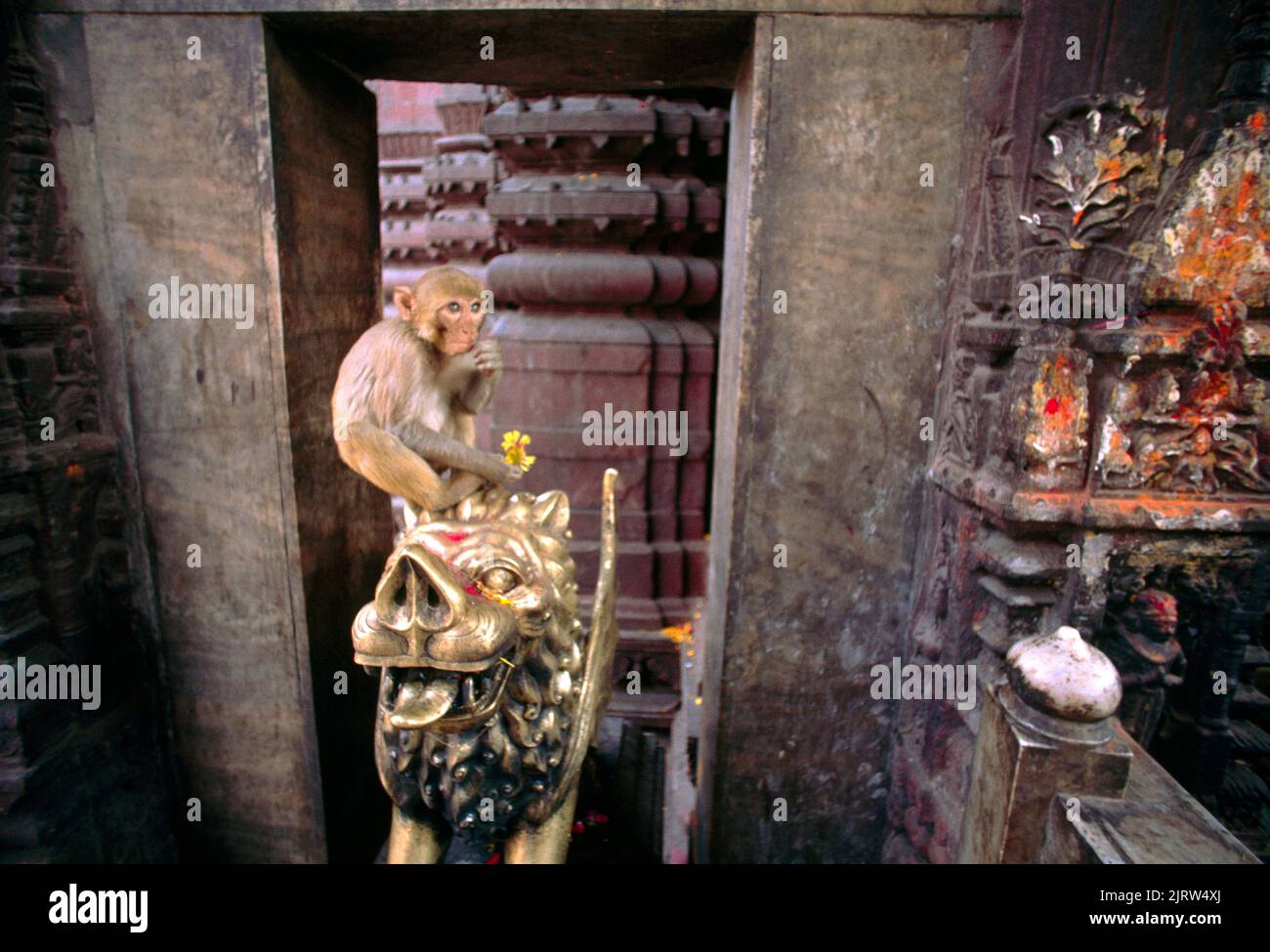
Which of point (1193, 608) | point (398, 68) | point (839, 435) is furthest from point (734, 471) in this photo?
point (398, 68)

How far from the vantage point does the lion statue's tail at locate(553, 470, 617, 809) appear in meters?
2.71

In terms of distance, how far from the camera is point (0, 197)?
265 centimetres

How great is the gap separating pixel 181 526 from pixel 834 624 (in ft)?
9.16

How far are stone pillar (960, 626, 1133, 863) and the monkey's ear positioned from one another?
2.29 meters

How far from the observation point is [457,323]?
107 inches

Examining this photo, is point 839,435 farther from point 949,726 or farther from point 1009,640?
point 949,726

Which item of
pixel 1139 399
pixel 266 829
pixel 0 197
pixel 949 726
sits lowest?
pixel 266 829

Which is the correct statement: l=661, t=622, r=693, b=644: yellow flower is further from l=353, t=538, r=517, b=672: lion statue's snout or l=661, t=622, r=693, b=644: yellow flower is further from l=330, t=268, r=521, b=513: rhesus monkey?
l=353, t=538, r=517, b=672: lion statue's snout

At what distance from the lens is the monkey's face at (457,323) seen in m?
2.69

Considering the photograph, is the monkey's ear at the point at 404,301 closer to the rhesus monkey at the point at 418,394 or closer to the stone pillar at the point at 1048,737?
the rhesus monkey at the point at 418,394

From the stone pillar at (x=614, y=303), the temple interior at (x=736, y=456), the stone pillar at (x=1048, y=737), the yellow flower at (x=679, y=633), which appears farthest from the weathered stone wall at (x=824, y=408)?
the stone pillar at (x=614, y=303)

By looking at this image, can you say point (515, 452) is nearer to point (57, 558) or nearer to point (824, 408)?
point (824, 408)

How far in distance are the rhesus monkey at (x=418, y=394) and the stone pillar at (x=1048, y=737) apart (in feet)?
6.10
